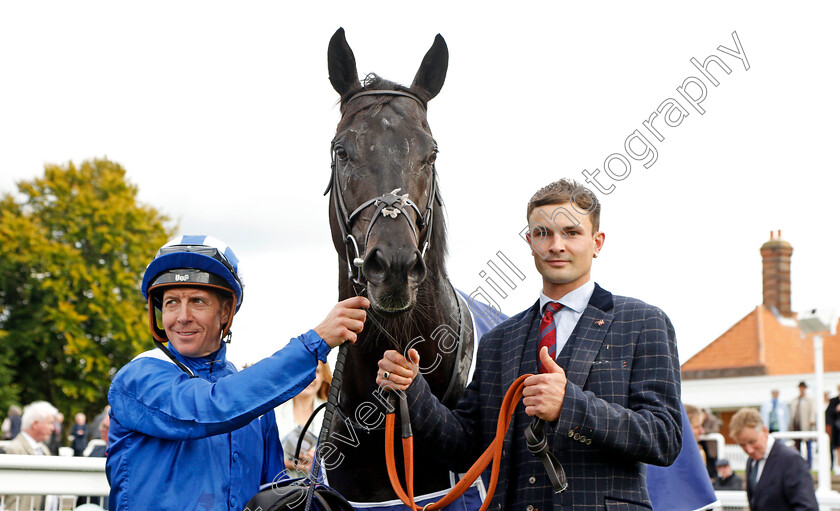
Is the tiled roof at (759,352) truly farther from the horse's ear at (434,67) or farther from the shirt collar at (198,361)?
the shirt collar at (198,361)

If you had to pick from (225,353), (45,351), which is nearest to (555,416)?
(225,353)

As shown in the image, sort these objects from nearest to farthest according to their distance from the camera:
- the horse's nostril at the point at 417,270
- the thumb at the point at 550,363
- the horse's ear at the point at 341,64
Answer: the thumb at the point at 550,363 < the horse's nostril at the point at 417,270 < the horse's ear at the point at 341,64

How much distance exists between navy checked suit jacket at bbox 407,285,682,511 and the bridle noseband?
1.58ft

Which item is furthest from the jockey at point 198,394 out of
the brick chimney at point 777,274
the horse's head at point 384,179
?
the brick chimney at point 777,274

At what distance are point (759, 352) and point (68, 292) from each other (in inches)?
1115

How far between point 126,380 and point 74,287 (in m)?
27.5

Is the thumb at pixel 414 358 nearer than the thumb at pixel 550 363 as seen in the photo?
No

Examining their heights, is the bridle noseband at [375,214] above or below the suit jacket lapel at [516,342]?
above

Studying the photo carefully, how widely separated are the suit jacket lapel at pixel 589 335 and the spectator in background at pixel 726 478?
8.21 meters

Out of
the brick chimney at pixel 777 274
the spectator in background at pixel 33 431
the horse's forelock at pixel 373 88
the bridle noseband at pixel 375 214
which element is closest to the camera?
the bridle noseband at pixel 375 214

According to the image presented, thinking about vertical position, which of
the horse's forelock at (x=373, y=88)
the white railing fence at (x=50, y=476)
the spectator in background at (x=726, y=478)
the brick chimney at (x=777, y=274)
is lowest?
the spectator in background at (x=726, y=478)

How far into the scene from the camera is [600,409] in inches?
97.7

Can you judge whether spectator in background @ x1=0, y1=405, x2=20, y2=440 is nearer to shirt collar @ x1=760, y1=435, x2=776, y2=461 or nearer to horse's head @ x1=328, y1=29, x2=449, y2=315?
shirt collar @ x1=760, y1=435, x2=776, y2=461

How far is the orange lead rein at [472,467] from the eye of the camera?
8.84 feet
